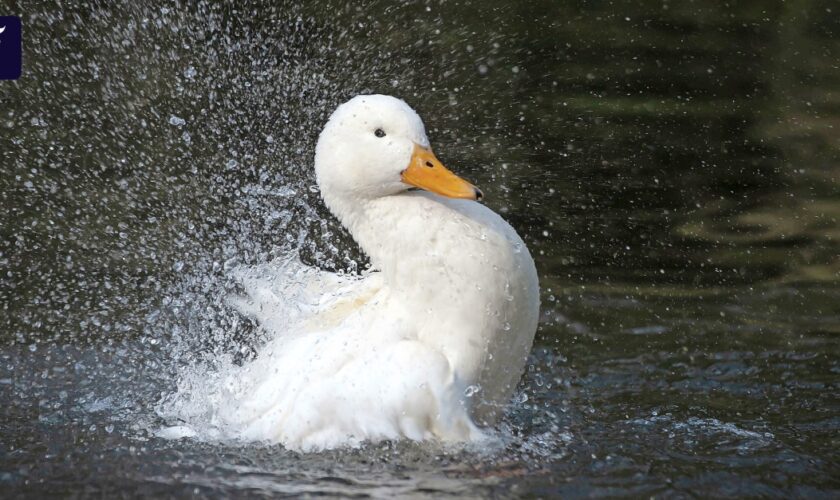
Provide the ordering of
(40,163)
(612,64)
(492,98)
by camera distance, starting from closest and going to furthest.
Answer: (40,163) → (492,98) → (612,64)

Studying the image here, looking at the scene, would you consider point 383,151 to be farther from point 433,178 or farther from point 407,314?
point 407,314

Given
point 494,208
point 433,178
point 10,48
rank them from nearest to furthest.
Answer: point 433,178 → point 494,208 → point 10,48

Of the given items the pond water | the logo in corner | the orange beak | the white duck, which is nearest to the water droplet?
the white duck

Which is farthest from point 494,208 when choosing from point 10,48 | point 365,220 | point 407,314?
point 10,48

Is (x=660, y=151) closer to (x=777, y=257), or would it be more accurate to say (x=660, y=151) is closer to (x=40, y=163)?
(x=777, y=257)

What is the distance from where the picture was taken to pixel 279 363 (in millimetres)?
5438

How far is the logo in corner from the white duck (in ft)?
16.9

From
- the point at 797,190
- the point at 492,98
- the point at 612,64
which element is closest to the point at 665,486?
the point at 797,190

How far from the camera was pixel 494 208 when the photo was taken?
27.5 ft

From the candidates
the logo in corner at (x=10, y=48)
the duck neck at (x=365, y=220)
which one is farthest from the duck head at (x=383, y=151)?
the logo in corner at (x=10, y=48)

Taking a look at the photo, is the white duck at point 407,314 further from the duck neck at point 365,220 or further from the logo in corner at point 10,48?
the logo in corner at point 10,48

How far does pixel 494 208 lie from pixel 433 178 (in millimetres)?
3336

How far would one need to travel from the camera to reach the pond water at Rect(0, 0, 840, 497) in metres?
5.14

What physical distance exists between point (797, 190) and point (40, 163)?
5519 millimetres
